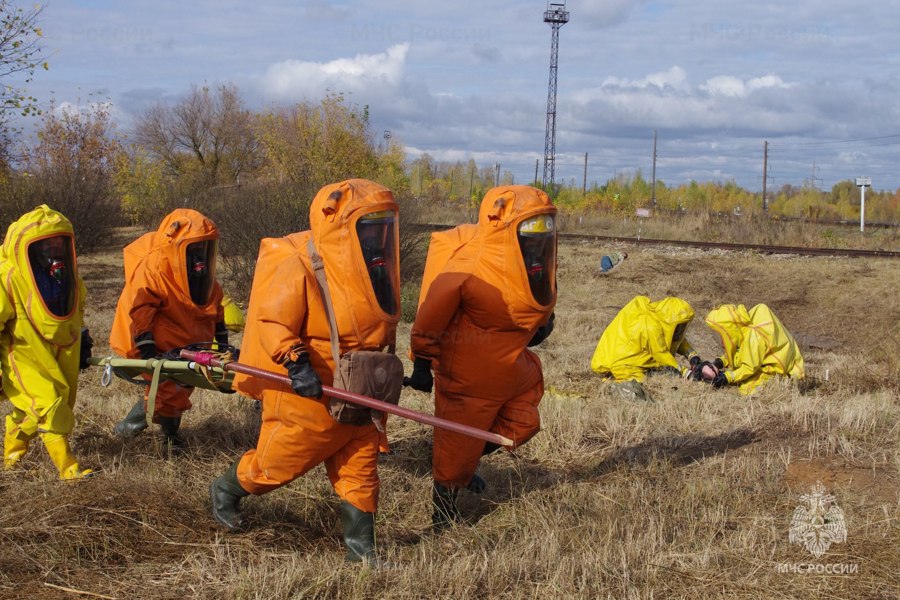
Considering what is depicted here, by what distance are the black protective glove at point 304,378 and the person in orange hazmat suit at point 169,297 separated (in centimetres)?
224

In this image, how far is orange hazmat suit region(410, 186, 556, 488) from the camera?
4.99m

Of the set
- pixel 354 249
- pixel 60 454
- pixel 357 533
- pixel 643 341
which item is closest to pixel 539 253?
pixel 354 249

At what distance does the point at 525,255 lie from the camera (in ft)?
16.5

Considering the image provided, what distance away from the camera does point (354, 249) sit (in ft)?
14.0

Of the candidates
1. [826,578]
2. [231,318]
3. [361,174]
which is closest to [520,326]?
[826,578]

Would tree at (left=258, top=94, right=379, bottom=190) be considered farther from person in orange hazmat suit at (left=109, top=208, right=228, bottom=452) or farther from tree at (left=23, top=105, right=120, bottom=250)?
person in orange hazmat suit at (left=109, top=208, right=228, bottom=452)

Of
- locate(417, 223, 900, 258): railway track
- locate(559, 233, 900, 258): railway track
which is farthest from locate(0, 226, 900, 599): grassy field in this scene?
locate(559, 233, 900, 258): railway track

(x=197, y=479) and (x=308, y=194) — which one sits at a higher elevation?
(x=308, y=194)

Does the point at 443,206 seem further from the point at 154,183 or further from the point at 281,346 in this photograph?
the point at 281,346

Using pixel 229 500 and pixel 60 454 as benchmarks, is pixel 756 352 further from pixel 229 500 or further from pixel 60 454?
pixel 60 454

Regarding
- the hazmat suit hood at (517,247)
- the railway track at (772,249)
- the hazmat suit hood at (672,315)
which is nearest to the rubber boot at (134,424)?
the hazmat suit hood at (517,247)

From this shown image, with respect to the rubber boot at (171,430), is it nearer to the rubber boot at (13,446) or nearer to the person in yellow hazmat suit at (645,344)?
the rubber boot at (13,446)

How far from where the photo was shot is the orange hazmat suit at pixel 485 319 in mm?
4988

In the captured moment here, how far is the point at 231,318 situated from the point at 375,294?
6528 mm
